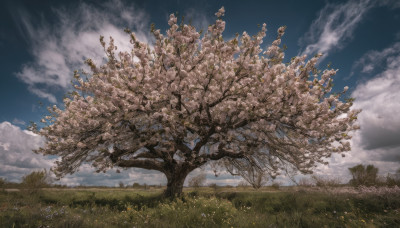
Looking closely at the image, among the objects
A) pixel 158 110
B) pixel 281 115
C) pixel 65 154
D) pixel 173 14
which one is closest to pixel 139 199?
pixel 65 154

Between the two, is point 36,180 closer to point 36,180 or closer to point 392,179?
point 36,180

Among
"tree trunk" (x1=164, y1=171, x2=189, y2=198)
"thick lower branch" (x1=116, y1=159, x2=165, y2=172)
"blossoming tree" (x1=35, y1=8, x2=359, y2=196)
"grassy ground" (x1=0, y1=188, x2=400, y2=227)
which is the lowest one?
"grassy ground" (x1=0, y1=188, x2=400, y2=227)

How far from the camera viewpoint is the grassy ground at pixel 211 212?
277 inches

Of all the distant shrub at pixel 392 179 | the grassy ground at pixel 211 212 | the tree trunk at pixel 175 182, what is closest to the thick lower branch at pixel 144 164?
the tree trunk at pixel 175 182

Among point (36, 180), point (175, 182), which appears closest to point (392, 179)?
point (175, 182)

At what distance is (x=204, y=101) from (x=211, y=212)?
4798 millimetres

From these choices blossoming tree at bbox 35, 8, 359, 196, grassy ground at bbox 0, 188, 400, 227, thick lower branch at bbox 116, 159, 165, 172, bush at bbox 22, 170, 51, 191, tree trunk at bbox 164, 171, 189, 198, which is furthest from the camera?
bush at bbox 22, 170, 51, 191

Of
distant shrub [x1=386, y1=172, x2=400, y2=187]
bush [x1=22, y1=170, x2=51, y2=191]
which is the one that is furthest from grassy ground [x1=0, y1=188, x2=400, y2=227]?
distant shrub [x1=386, y1=172, x2=400, y2=187]

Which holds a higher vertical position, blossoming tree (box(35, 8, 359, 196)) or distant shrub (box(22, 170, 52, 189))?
blossoming tree (box(35, 8, 359, 196))

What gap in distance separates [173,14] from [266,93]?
4986mm

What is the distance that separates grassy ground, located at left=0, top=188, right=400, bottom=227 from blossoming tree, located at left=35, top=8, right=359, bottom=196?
2707 millimetres

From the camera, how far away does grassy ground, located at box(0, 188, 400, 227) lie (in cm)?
704

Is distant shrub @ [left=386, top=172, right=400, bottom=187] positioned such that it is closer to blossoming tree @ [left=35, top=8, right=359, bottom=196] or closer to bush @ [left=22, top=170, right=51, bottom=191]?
blossoming tree @ [left=35, top=8, right=359, bottom=196]

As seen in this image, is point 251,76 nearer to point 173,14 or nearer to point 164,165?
point 173,14
